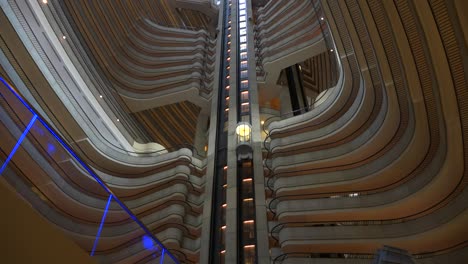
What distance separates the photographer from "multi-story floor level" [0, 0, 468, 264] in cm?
393

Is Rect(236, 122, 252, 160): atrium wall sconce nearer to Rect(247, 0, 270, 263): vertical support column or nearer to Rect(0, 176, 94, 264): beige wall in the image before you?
Rect(247, 0, 270, 263): vertical support column

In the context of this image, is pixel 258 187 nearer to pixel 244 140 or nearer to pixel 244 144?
pixel 244 144

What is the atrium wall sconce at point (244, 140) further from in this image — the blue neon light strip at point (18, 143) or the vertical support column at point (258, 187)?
the blue neon light strip at point (18, 143)

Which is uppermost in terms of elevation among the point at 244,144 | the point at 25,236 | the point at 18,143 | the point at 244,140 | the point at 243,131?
the point at 243,131

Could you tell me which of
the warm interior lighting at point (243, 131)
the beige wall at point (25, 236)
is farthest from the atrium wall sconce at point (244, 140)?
the beige wall at point (25, 236)

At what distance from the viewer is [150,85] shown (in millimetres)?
20391

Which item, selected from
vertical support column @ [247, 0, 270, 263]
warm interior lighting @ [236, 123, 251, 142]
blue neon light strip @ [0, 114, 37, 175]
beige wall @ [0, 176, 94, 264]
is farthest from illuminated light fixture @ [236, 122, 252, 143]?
beige wall @ [0, 176, 94, 264]

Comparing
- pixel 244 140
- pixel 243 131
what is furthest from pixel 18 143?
pixel 243 131

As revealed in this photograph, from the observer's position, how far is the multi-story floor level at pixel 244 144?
3928mm

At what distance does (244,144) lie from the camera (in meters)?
14.8

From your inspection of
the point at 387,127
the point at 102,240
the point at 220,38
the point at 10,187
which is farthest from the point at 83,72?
the point at 10,187

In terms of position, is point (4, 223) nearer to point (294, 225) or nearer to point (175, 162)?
point (294, 225)

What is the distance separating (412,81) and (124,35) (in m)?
16.5

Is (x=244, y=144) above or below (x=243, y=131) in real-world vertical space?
below
